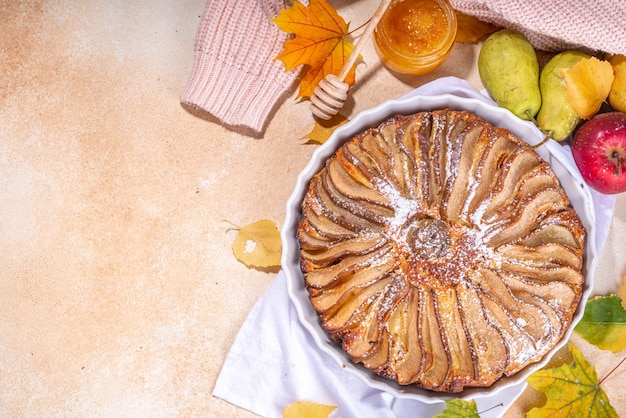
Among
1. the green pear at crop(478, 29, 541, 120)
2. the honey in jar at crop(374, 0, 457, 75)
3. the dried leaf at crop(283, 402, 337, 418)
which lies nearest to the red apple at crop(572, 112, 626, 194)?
the green pear at crop(478, 29, 541, 120)

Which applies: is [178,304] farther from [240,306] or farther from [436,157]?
[436,157]

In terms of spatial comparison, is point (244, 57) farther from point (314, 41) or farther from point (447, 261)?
point (447, 261)

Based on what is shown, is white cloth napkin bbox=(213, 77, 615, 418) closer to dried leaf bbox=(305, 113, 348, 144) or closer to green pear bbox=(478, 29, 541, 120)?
green pear bbox=(478, 29, 541, 120)

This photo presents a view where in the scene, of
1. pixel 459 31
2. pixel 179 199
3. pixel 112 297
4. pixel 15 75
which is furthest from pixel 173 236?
pixel 459 31

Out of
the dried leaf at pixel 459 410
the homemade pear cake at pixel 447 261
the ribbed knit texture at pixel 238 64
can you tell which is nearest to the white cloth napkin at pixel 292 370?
the dried leaf at pixel 459 410

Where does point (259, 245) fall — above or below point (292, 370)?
above

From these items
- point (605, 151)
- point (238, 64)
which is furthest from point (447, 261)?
point (238, 64)
